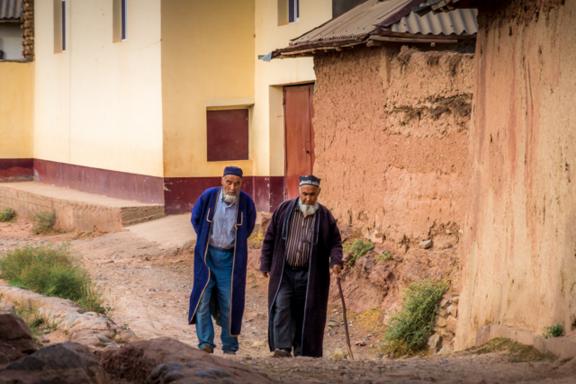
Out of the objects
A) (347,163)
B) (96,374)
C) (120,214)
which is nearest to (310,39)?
(347,163)

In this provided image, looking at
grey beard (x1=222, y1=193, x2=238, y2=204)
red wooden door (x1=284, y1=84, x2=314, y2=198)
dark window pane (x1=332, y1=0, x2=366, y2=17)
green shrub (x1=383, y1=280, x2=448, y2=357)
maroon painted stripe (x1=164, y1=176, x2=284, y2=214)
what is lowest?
green shrub (x1=383, y1=280, x2=448, y2=357)

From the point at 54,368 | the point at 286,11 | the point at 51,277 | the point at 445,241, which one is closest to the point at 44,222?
the point at 286,11

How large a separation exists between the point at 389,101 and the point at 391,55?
0.54m

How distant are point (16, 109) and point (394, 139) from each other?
1654 cm

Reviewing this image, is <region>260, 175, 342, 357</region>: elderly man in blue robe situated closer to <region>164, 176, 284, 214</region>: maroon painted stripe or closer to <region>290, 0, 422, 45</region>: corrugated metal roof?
<region>290, 0, 422, 45</region>: corrugated metal roof

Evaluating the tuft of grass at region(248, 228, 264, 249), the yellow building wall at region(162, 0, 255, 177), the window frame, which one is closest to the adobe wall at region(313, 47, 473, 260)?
the tuft of grass at region(248, 228, 264, 249)

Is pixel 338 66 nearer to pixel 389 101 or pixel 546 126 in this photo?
pixel 389 101

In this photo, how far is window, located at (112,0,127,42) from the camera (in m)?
22.9

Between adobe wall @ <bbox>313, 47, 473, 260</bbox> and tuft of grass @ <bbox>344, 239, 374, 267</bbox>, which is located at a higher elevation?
adobe wall @ <bbox>313, 47, 473, 260</bbox>

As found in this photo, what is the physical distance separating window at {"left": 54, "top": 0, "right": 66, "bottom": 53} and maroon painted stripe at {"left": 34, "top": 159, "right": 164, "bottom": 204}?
2.48 metres

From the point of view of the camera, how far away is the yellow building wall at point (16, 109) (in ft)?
93.7

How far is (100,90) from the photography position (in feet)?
79.3

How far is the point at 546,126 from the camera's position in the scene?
349 inches

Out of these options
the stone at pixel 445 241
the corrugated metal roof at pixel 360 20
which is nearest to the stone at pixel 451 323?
the stone at pixel 445 241
